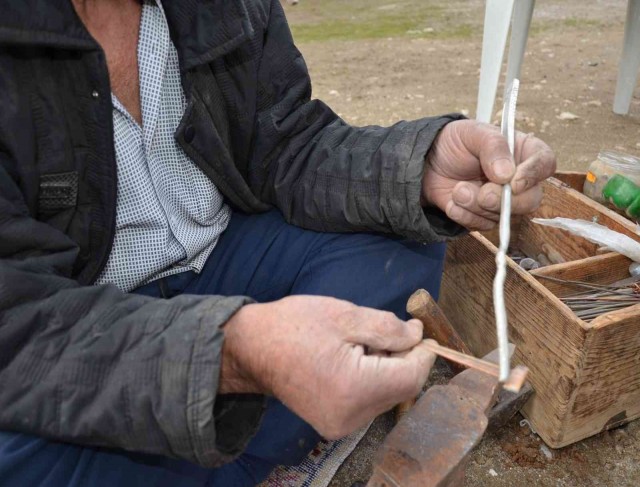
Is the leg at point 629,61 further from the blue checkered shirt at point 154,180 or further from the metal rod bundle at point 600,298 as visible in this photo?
the blue checkered shirt at point 154,180

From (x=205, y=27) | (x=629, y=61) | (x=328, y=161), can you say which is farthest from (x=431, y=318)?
(x=629, y=61)

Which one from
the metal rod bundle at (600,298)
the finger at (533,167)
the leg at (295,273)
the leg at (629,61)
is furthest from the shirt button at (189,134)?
the leg at (629,61)

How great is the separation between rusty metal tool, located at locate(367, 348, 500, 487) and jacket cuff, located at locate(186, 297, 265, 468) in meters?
0.25

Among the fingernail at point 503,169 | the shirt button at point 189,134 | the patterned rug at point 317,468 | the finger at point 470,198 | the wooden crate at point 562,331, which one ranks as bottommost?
the patterned rug at point 317,468

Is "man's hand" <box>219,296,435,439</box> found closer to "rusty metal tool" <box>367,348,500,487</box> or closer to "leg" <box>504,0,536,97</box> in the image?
"rusty metal tool" <box>367,348,500,487</box>

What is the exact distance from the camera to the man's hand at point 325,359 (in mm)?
955

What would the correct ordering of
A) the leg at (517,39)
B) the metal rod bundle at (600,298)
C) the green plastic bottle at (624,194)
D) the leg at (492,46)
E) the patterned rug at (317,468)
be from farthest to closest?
the leg at (517,39) → the leg at (492,46) → the green plastic bottle at (624,194) → the metal rod bundle at (600,298) → the patterned rug at (317,468)

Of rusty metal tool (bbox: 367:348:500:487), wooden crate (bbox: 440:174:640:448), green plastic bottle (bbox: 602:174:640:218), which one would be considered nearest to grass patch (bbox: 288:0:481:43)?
green plastic bottle (bbox: 602:174:640:218)

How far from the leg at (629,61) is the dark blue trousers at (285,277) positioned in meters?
2.59

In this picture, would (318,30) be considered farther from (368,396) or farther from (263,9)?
(368,396)

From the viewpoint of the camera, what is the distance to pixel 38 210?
124 centimetres

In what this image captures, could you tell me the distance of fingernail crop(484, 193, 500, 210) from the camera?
141cm

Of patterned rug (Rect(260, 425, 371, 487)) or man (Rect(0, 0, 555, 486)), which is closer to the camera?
man (Rect(0, 0, 555, 486))

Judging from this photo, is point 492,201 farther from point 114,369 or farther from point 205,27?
point 114,369
